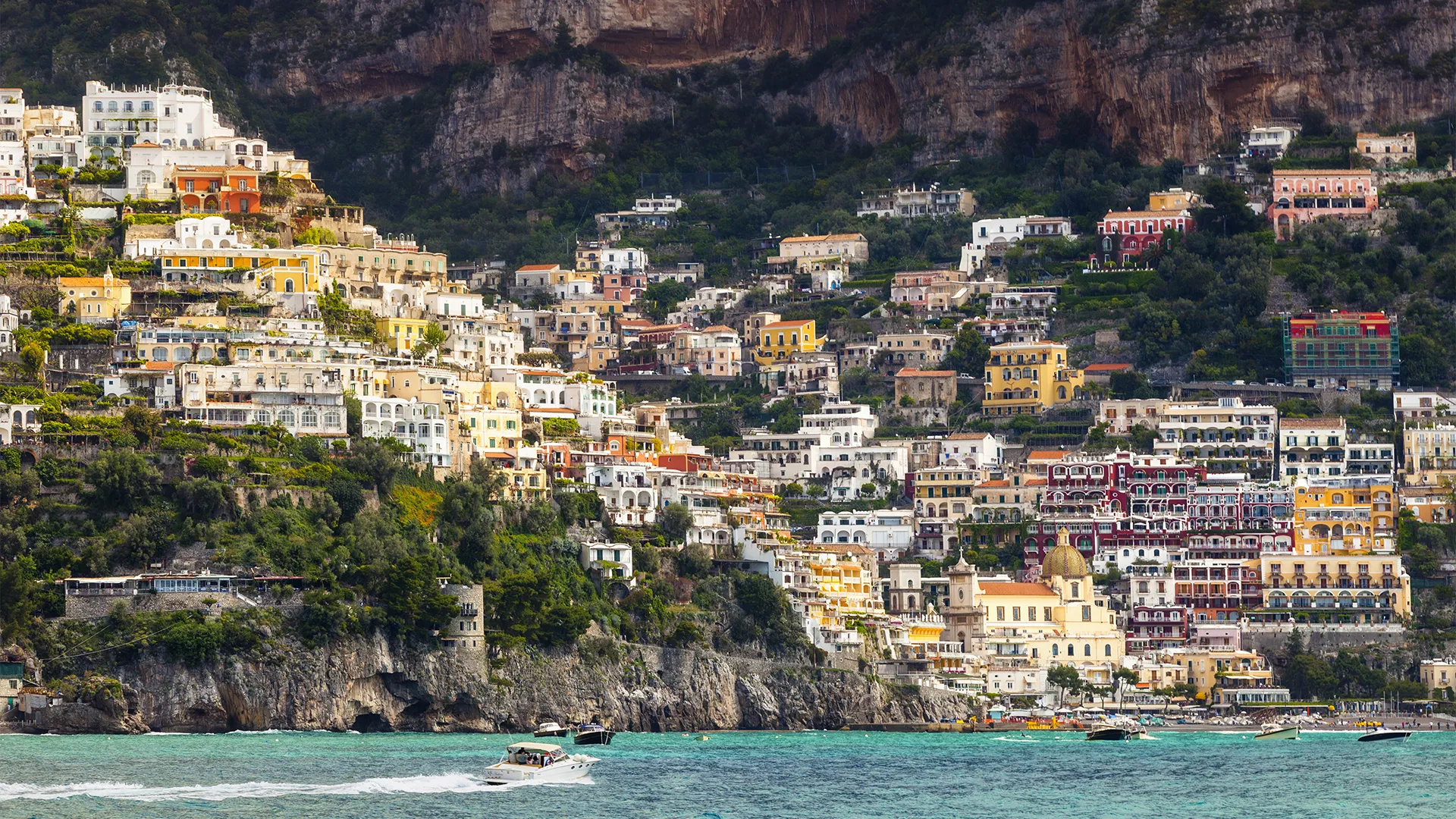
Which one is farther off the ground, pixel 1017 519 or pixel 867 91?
pixel 867 91

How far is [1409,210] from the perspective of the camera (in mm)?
151625

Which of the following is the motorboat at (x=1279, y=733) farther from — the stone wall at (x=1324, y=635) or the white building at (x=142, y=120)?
the white building at (x=142, y=120)

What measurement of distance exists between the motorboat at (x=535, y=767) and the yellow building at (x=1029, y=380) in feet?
198

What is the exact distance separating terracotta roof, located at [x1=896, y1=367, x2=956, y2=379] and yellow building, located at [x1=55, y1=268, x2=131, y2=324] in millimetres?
39882

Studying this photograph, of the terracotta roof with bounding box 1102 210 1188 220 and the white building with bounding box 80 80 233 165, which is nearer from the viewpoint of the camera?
the white building with bounding box 80 80 233 165

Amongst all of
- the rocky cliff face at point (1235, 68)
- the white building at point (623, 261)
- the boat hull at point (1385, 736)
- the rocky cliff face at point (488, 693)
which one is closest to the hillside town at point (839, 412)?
the rocky cliff face at point (488, 693)

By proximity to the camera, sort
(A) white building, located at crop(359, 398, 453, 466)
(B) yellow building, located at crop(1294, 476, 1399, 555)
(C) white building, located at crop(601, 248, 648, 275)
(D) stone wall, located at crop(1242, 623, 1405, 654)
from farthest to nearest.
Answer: (C) white building, located at crop(601, 248, 648, 275) < (B) yellow building, located at crop(1294, 476, 1399, 555) < (D) stone wall, located at crop(1242, 623, 1405, 654) < (A) white building, located at crop(359, 398, 453, 466)

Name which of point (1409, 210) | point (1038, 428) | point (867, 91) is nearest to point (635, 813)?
point (1038, 428)

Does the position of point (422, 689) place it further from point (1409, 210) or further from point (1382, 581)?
point (1409, 210)

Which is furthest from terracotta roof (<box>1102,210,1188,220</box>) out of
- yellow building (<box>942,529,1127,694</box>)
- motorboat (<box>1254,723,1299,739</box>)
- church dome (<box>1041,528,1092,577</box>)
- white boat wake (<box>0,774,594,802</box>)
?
white boat wake (<box>0,774,594,802</box>)

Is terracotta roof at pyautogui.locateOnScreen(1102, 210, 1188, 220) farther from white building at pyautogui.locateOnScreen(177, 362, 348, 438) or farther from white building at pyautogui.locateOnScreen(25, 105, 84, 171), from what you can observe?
white building at pyautogui.locateOnScreen(177, 362, 348, 438)

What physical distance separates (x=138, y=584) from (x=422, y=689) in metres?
9.52

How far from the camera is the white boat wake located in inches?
3073

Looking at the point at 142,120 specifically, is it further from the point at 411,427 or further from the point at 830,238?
the point at 830,238
